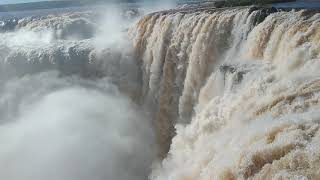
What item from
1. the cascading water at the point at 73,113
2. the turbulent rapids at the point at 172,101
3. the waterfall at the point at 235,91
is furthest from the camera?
the cascading water at the point at 73,113

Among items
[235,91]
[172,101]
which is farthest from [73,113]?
[235,91]

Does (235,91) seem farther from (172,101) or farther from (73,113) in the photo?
(73,113)

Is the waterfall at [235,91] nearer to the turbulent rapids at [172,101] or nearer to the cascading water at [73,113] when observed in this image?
the turbulent rapids at [172,101]

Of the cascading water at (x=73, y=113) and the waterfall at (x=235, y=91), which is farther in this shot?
the cascading water at (x=73, y=113)

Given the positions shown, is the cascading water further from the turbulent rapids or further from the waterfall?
the waterfall

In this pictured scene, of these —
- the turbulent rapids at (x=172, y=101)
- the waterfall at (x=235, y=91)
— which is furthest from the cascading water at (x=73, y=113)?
the waterfall at (x=235, y=91)

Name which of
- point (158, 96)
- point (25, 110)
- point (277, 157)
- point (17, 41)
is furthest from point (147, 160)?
point (17, 41)

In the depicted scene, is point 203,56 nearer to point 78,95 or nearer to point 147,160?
point 147,160
